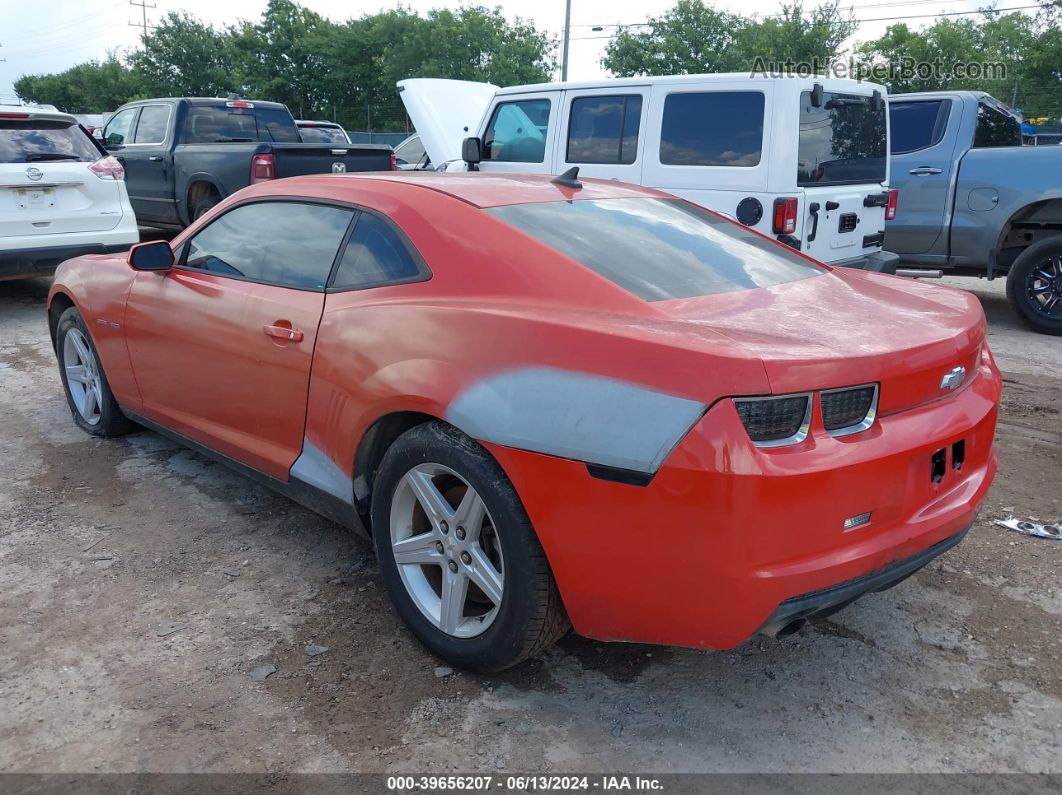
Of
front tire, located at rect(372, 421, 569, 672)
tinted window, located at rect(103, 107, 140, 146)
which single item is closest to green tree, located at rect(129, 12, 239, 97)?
tinted window, located at rect(103, 107, 140, 146)

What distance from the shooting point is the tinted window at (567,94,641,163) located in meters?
6.75

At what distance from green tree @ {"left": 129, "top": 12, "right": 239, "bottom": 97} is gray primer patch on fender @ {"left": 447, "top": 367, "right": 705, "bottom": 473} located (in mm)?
53136

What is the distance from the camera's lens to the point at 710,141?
6320 millimetres

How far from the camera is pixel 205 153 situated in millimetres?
10000

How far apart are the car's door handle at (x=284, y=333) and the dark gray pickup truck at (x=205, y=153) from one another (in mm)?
6558

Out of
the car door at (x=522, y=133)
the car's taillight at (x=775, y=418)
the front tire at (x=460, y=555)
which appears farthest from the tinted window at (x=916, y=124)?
the front tire at (x=460, y=555)

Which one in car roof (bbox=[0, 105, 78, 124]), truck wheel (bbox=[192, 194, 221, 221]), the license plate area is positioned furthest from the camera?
truck wheel (bbox=[192, 194, 221, 221])

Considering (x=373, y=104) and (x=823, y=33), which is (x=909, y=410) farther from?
(x=373, y=104)

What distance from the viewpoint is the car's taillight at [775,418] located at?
208cm

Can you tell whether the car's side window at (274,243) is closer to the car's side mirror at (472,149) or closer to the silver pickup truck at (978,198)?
the car's side mirror at (472,149)

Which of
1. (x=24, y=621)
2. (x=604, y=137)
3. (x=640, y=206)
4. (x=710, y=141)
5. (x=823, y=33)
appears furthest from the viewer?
(x=823, y=33)

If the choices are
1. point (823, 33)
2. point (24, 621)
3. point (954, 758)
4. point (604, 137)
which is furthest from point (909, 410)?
point (823, 33)

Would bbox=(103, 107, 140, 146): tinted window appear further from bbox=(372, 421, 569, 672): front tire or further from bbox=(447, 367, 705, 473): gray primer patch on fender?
bbox=(447, 367, 705, 473): gray primer patch on fender

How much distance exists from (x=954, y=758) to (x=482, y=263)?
1.92m
